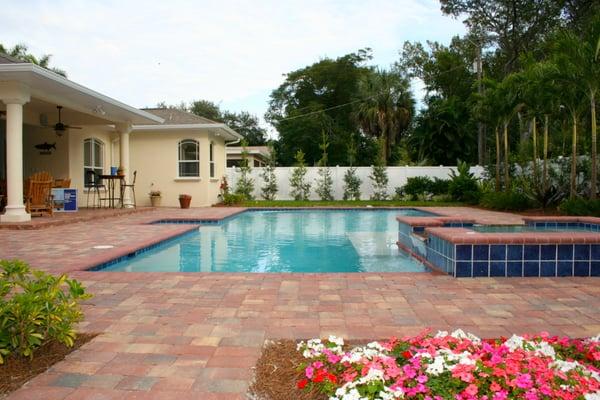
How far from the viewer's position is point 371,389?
2115 millimetres

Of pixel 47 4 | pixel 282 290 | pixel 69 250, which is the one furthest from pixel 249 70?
pixel 282 290

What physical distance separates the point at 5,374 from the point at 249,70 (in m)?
28.8

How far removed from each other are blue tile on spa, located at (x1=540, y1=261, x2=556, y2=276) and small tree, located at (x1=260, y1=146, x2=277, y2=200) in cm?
1622

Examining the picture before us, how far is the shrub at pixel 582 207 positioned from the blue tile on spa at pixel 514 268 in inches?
312

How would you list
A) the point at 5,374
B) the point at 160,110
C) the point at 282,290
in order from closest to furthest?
the point at 5,374 → the point at 282,290 → the point at 160,110

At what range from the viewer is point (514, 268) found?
5.34 metres

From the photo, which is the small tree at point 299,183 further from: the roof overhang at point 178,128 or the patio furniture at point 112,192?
the patio furniture at point 112,192

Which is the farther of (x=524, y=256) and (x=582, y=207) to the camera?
(x=582, y=207)

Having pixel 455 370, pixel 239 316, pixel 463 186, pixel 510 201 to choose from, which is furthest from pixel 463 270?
pixel 463 186

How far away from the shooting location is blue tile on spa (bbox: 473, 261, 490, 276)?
17.5 ft

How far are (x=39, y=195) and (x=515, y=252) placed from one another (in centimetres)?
1021

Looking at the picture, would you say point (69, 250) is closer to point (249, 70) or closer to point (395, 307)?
point (395, 307)

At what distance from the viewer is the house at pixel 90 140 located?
9.70m

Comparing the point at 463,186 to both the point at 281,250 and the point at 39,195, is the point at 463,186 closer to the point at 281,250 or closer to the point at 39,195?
the point at 281,250
